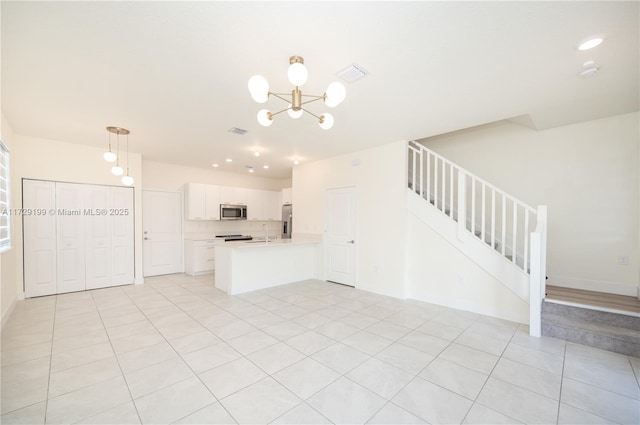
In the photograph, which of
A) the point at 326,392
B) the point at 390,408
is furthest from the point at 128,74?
the point at 390,408

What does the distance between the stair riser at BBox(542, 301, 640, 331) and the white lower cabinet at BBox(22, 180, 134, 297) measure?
7352 mm

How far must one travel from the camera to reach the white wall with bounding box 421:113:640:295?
3.67 metres

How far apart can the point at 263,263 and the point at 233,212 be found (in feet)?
8.56

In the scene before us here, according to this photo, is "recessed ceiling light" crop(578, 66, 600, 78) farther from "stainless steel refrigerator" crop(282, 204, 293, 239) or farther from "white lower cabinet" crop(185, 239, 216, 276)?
"white lower cabinet" crop(185, 239, 216, 276)

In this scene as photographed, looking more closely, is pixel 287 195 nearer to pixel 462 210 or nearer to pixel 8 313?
pixel 462 210

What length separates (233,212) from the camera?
286 inches

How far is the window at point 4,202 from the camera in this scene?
3.44 m

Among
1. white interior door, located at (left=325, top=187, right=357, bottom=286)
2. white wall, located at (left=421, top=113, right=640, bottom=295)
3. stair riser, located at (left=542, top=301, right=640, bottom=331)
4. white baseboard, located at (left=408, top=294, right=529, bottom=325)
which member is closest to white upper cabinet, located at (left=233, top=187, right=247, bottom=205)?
white interior door, located at (left=325, top=187, right=357, bottom=286)

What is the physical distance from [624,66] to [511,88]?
87 cm

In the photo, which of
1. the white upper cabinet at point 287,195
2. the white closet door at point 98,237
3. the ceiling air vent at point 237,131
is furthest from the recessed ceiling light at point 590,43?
the white closet door at point 98,237

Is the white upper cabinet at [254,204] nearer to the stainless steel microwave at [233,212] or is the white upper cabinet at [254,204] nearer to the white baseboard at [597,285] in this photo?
the stainless steel microwave at [233,212]

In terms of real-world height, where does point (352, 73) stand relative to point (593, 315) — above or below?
above

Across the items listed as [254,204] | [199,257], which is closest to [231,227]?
[254,204]

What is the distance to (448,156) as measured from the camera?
211 inches
